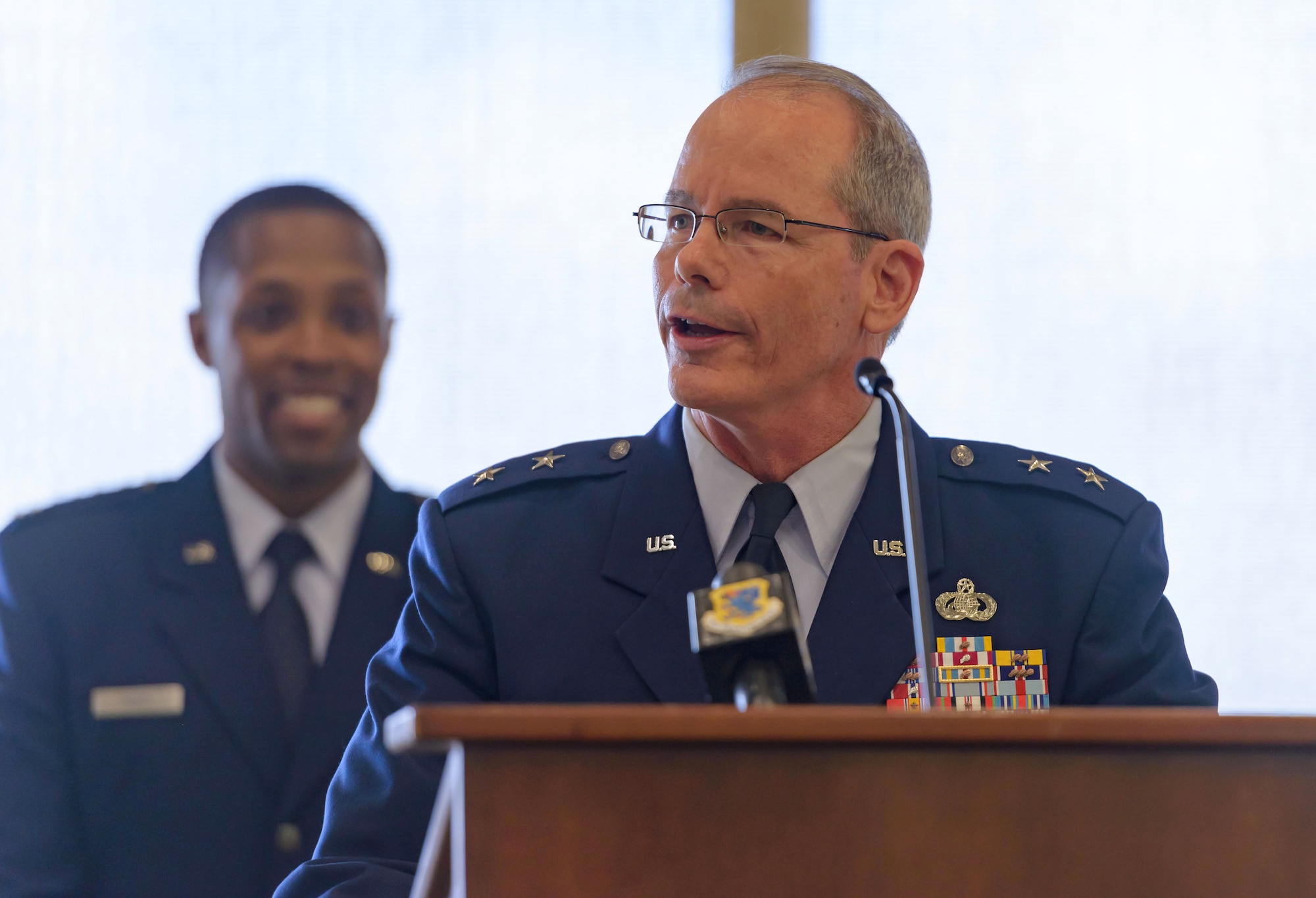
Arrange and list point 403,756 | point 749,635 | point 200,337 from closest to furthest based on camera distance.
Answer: point 749,635 → point 403,756 → point 200,337

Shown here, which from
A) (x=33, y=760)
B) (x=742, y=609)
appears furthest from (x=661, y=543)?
(x=33, y=760)

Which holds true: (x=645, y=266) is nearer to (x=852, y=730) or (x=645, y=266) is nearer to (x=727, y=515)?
(x=727, y=515)

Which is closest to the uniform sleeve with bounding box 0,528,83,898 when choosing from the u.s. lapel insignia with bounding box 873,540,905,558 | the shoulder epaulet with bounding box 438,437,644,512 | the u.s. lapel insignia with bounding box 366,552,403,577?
the u.s. lapel insignia with bounding box 366,552,403,577

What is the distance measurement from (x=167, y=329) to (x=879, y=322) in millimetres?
1536

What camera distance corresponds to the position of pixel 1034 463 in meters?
1.93

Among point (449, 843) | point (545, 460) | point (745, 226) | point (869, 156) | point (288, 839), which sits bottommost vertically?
point (288, 839)

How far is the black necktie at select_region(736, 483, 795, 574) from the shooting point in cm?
173

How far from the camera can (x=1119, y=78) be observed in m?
3.00

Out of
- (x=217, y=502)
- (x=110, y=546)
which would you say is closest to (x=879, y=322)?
(x=217, y=502)

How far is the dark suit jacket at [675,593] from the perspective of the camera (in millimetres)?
1672

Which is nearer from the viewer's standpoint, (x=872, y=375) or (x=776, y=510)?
(x=872, y=375)

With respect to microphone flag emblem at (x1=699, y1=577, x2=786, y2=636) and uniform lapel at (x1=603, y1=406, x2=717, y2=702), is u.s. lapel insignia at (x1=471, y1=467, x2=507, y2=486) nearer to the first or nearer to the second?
uniform lapel at (x1=603, y1=406, x2=717, y2=702)

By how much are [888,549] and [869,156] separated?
572 mm

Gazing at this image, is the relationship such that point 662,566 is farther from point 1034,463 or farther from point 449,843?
point 449,843
